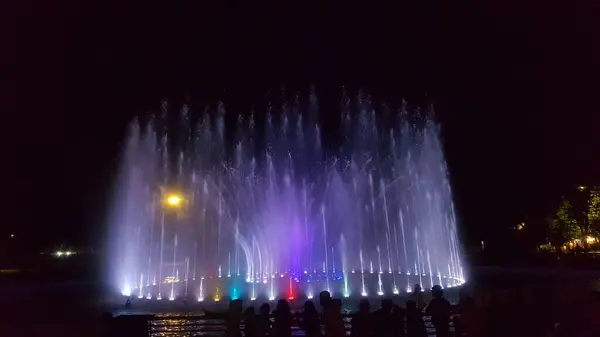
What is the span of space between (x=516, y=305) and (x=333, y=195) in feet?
69.5

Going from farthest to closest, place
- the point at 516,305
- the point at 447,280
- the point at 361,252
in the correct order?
the point at 361,252, the point at 447,280, the point at 516,305

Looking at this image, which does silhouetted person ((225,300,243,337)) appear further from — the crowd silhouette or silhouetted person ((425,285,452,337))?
silhouetted person ((425,285,452,337))

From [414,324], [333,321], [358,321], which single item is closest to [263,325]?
[333,321]

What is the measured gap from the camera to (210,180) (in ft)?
103

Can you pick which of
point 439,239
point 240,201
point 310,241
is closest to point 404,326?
point 310,241

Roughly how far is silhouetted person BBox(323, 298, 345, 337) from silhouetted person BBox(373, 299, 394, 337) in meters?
0.61

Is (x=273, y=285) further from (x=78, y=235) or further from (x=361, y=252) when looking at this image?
(x=78, y=235)

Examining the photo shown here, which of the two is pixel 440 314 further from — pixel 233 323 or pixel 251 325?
pixel 233 323

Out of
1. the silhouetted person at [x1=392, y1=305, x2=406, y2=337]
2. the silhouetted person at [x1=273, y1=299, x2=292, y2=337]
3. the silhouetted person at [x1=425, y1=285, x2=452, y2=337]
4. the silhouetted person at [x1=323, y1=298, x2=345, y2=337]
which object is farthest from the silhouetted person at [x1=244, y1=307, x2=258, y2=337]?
the silhouetted person at [x1=425, y1=285, x2=452, y2=337]

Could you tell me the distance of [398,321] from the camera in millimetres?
8297

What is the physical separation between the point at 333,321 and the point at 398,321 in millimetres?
1148

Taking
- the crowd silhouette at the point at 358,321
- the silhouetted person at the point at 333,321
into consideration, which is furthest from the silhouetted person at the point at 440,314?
the silhouetted person at the point at 333,321

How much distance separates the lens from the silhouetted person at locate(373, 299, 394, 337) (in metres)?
8.09

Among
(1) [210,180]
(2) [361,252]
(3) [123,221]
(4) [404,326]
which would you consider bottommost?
(4) [404,326]
